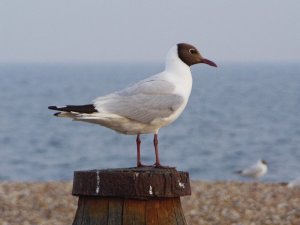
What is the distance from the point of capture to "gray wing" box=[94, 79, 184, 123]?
5.35 meters

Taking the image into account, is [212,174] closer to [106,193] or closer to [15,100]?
[106,193]

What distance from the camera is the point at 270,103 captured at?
5588 centimetres

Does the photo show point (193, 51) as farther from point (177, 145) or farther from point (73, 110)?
point (177, 145)

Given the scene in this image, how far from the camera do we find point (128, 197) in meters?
3.97

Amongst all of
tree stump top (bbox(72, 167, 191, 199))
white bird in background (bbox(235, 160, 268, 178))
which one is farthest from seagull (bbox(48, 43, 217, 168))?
white bird in background (bbox(235, 160, 268, 178))

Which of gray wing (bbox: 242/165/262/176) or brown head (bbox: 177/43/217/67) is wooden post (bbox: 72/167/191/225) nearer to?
brown head (bbox: 177/43/217/67)

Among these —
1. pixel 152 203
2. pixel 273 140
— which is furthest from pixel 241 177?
pixel 152 203

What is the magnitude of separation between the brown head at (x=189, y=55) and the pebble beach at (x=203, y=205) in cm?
359

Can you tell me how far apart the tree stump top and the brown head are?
1.65 m

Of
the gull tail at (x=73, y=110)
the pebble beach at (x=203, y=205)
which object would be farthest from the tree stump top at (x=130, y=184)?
the pebble beach at (x=203, y=205)

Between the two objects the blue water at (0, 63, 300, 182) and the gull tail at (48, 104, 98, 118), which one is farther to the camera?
the blue water at (0, 63, 300, 182)

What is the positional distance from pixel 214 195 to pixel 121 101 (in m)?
5.84

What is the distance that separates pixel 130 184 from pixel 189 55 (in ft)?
6.03

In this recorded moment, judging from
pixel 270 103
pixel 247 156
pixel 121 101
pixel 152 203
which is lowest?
pixel 152 203
